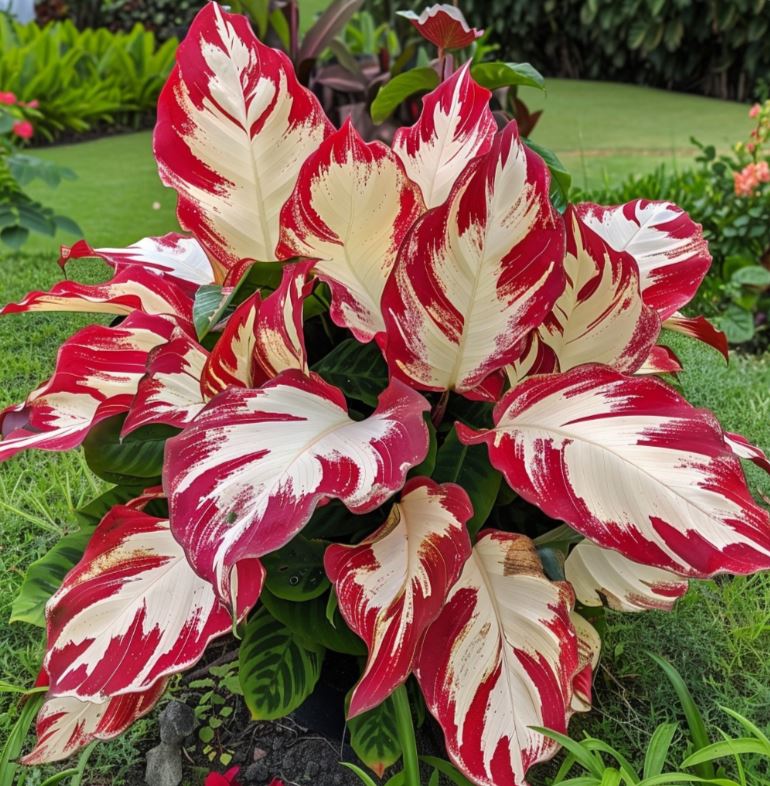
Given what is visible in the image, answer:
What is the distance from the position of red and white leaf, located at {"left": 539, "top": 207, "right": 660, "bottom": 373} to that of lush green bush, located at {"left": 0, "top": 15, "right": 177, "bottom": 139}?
4116mm

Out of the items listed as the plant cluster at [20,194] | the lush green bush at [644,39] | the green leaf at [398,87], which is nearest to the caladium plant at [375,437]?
the green leaf at [398,87]

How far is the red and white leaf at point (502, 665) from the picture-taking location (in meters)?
0.66

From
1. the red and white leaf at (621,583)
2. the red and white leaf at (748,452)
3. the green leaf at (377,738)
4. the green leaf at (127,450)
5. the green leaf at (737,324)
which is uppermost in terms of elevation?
the red and white leaf at (748,452)

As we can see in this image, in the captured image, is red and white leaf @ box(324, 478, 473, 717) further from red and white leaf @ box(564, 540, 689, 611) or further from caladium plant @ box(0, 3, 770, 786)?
red and white leaf @ box(564, 540, 689, 611)

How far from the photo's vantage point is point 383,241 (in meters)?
0.71

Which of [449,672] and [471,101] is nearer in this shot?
[449,672]

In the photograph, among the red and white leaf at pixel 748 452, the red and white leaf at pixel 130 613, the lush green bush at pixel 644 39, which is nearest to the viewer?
the red and white leaf at pixel 130 613

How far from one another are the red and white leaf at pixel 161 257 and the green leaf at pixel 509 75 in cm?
39

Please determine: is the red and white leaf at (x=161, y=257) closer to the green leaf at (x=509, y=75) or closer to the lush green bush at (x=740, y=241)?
the green leaf at (x=509, y=75)

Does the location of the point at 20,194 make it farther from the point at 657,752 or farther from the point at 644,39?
the point at 644,39

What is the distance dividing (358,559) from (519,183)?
30 cm

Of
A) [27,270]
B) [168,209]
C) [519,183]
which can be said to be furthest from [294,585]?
[168,209]

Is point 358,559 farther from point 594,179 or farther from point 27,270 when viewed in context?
point 594,179

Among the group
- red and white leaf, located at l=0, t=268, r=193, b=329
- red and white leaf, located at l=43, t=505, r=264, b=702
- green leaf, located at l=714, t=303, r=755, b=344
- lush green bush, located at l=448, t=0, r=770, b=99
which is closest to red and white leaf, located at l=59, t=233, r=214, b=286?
red and white leaf, located at l=0, t=268, r=193, b=329
